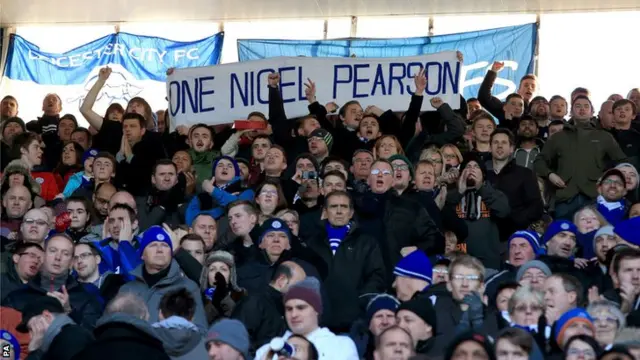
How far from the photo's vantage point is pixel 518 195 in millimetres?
12312

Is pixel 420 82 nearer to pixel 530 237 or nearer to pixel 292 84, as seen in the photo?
pixel 292 84

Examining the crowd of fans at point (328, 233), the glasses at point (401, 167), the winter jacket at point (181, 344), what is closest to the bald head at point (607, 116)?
the crowd of fans at point (328, 233)

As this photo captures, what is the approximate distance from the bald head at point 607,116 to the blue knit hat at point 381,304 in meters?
4.49

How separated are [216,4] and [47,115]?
14.0 feet

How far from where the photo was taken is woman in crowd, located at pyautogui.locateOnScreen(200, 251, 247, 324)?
394 inches

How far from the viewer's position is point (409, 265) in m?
10.3

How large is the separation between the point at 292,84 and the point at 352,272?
463 cm

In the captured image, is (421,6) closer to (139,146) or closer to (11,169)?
(139,146)

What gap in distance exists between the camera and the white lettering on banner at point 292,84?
1479cm

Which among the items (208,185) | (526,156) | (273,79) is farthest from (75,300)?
(526,156)

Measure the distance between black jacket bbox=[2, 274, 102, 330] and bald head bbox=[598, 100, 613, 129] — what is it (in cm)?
566

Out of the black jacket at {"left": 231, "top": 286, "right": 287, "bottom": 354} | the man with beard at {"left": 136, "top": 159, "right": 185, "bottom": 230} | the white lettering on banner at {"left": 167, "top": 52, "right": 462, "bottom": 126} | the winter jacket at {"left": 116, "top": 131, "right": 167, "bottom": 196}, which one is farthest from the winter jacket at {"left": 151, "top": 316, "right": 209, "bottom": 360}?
the white lettering on banner at {"left": 167, "top": 52, "right": 462, "bottom": 126}

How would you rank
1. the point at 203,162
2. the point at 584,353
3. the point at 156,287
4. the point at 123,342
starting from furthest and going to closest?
the point at 203,162
the point at 156,287
the point at 584,353
the point at 123,342

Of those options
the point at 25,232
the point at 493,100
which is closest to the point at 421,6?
the point at 493,100
